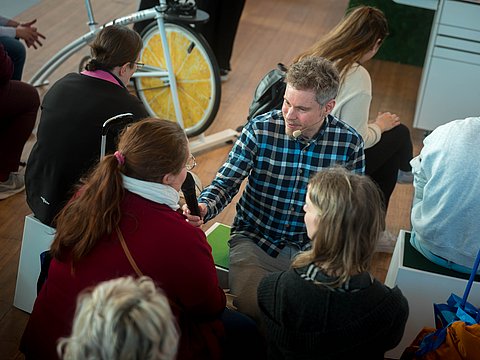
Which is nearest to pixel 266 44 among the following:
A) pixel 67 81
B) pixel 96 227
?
pixel 67 81

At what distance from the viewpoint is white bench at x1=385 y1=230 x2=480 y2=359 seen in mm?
2574

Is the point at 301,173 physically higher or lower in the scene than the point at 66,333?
higher

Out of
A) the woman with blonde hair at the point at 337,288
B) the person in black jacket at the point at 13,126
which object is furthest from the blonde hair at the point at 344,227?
the person in black jacket at the point at 13,126

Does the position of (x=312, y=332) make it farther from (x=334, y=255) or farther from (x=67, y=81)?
(x=67, y=81)

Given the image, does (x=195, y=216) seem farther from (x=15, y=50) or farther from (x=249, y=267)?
(x=15, y=50)

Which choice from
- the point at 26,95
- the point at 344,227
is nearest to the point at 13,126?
the point at 26,95

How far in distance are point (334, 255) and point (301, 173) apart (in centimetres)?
68

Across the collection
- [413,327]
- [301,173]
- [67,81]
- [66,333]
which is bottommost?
[413,327]

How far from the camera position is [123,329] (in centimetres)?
138

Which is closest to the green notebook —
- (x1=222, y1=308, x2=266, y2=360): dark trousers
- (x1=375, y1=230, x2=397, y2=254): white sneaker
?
(x1=222, y1=308, x2=266, y2=360): dark trousers

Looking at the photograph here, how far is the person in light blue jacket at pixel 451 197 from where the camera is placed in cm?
244

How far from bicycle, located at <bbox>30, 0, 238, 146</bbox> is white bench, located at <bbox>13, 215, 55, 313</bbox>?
54.0 inches

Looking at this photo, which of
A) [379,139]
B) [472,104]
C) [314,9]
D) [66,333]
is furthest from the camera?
[314,9]

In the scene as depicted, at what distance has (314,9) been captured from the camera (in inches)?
252
